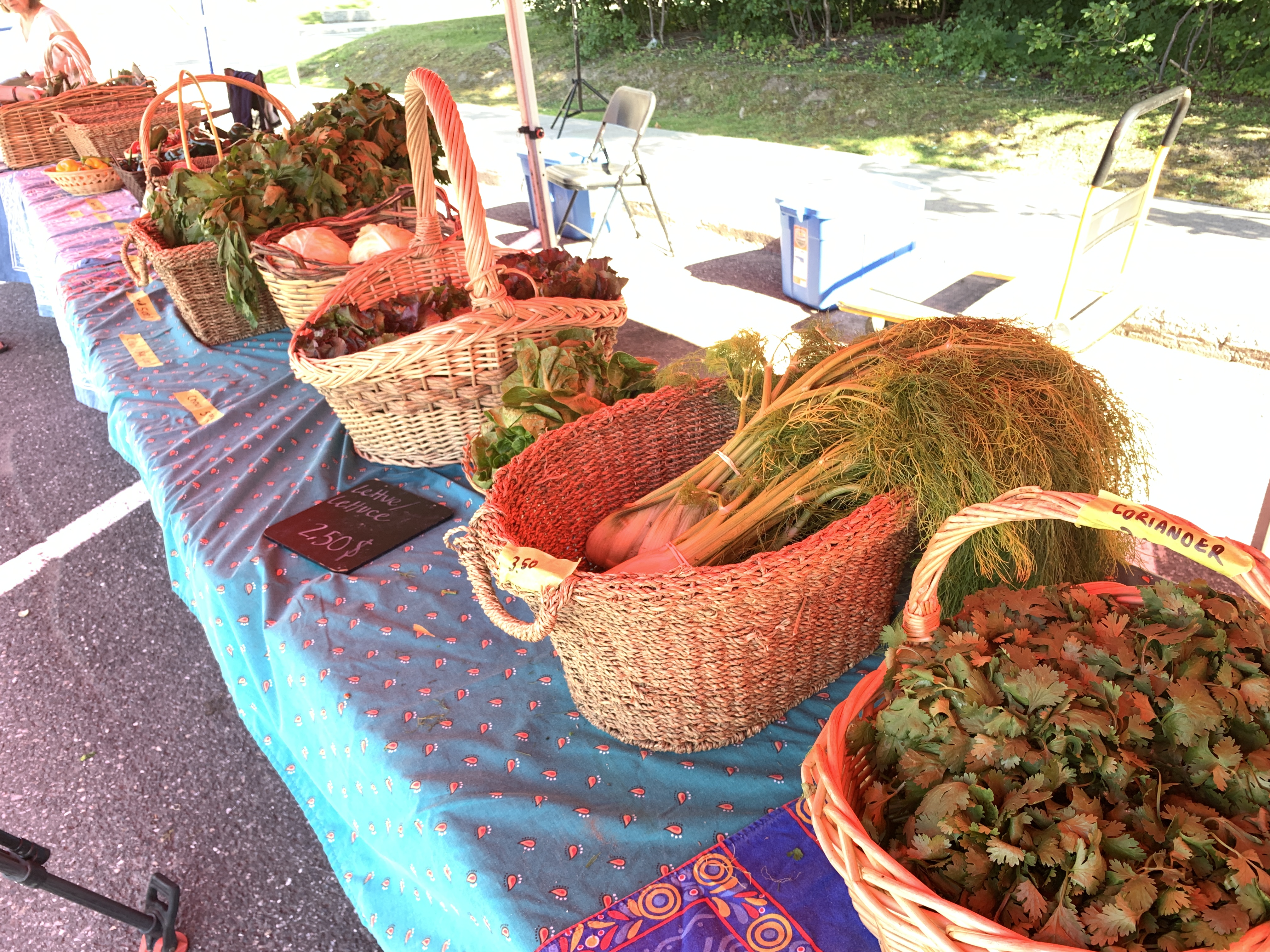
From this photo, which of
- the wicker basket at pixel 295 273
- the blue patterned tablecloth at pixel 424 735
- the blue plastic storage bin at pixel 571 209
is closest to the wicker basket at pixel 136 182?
the wicker basket at pixel 295 273

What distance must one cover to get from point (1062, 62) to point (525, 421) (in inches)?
350

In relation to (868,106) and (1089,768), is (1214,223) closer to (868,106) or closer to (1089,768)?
(868,106)

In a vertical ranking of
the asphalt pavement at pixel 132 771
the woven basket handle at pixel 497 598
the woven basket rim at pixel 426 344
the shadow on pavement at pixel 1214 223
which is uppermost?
the woven basket rim at pixel 426 344

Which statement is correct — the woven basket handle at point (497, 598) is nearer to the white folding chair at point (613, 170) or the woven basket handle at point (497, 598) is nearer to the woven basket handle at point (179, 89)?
the woven basket handle at point (179, 89)

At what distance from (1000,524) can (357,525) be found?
113cm

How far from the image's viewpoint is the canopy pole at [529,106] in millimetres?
2371

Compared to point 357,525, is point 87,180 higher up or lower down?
higher up

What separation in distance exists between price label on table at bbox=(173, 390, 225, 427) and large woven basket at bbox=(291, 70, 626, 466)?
473 mm

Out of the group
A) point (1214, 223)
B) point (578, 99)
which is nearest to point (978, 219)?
point (1214, 223)

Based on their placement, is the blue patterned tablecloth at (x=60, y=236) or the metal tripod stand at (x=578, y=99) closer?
the blue patterned tablecloth at (x=60, y=236)

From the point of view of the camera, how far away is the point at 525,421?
1.38 metres

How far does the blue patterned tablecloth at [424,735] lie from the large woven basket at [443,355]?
11 cm

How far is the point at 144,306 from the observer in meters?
2.61

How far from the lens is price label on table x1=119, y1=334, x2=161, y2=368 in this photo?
2.29m
